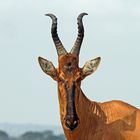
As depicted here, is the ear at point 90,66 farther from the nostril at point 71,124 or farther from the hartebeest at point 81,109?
the nostril at point 71,124

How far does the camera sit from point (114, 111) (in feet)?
66.9

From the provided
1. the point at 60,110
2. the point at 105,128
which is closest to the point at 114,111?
the point at 105,128

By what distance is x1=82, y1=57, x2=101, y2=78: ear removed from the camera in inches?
765

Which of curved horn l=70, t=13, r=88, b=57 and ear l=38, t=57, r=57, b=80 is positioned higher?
curved horn l=70, t=13, r=88, b=57

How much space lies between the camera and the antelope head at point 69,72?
18547 mm

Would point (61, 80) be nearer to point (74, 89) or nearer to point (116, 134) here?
A: point (74, 89)

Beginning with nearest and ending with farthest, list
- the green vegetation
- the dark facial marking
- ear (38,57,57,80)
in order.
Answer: the dark facial marking → ear (38,57,57,80) → the green vegetation

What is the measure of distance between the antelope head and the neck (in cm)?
29

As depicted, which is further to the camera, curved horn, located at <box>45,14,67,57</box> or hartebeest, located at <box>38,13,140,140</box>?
curved horn, located at <box>45,14,67,57</box>

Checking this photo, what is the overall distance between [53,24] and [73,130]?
282 centimetres

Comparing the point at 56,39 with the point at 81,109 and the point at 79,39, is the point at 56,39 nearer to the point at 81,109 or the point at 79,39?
the point at 79,39

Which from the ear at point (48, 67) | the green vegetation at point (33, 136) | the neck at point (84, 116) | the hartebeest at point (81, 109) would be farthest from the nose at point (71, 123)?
the green vegetation at point (33, 136)

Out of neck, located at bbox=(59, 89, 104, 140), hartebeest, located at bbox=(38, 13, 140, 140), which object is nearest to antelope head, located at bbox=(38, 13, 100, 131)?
hartebeest, located at bbox=(38, 13, 140, 140)

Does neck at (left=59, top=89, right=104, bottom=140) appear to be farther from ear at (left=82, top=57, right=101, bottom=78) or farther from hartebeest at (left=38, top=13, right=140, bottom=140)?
ear at (left=82, top=57, right=101, bottom=78)
